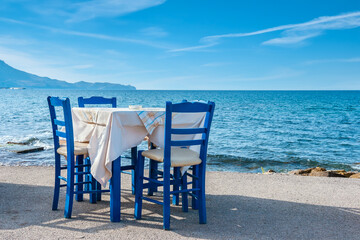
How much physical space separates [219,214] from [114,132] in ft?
4.77

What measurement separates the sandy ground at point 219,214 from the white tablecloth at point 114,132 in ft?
1.85

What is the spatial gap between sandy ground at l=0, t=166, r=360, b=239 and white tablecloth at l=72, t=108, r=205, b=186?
0.56 m

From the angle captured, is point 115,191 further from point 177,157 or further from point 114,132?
point 177,157

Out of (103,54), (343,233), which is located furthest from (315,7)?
(343,233)

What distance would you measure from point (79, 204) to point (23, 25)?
104ft

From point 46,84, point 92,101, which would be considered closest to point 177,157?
point 92,101

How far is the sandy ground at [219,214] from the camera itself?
10.2 ft

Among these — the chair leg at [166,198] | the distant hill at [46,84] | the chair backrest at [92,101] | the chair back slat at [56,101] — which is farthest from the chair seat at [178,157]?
the distant hill at [46,84]

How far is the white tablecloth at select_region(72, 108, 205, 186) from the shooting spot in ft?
10.8

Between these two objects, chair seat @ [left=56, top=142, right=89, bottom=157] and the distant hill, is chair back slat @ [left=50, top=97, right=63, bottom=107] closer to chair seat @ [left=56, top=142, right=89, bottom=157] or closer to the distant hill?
chair seat @ [left=56, top=142, right=89, bottom=157]

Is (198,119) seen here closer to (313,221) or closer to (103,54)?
(313,221)

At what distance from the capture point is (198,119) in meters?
3.76

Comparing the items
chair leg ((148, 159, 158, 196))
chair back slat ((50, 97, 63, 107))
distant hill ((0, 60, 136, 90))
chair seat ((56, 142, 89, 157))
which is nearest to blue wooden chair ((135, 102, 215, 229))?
chair leg ((148, 159, 158, 196))

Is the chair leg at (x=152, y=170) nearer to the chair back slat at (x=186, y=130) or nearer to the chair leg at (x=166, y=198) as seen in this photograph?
the chair leg at (x=166, y=198)
